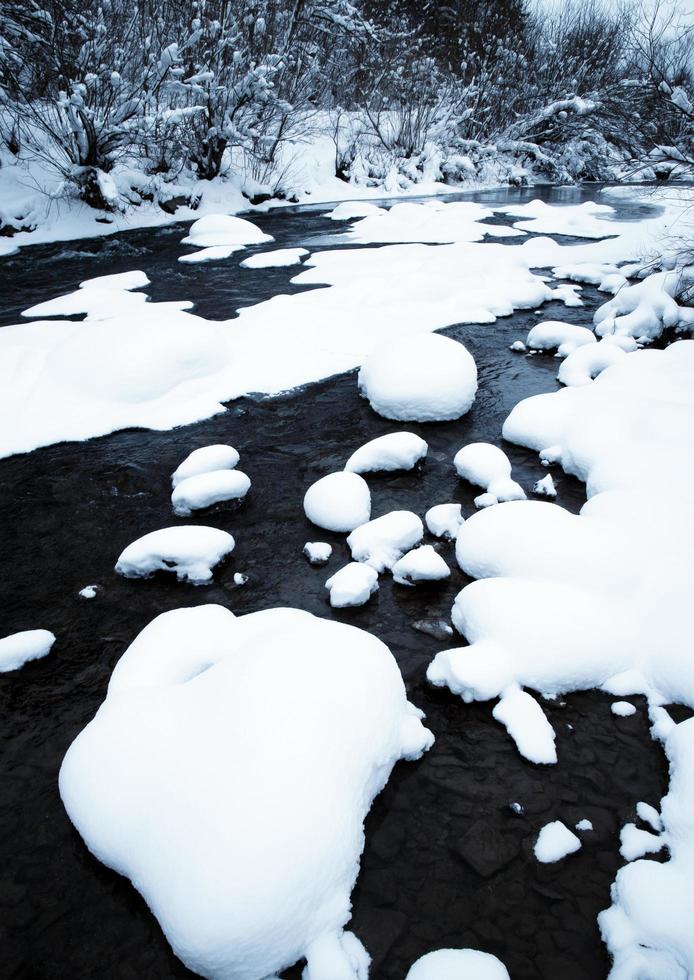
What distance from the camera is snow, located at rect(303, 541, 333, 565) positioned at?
3.00m

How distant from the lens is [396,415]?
439 centimetres

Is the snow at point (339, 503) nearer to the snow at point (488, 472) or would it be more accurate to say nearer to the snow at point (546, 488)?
the snow at point (488, 472)

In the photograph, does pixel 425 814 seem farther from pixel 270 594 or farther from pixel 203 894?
pixel 270 594

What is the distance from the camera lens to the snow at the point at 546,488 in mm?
3459

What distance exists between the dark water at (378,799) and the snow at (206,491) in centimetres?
11

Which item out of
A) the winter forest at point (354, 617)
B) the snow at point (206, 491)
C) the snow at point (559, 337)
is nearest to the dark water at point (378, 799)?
the winter forest at point (354, 617)

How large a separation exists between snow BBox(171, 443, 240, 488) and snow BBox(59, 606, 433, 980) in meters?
1.56

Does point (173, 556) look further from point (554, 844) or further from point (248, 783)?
point (554, 844)

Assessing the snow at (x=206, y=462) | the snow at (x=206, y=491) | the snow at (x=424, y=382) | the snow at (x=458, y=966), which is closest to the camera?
the snow at (x=458, y=966)

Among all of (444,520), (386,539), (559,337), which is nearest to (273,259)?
(559,337)

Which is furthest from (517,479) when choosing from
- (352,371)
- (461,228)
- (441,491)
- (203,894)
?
(461,228)

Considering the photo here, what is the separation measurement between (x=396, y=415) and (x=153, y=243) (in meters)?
7.47

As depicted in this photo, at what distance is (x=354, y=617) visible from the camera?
8.78ft

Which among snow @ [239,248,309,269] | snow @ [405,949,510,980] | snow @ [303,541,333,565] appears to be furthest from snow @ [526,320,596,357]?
snow @ [405,949,510,980]
